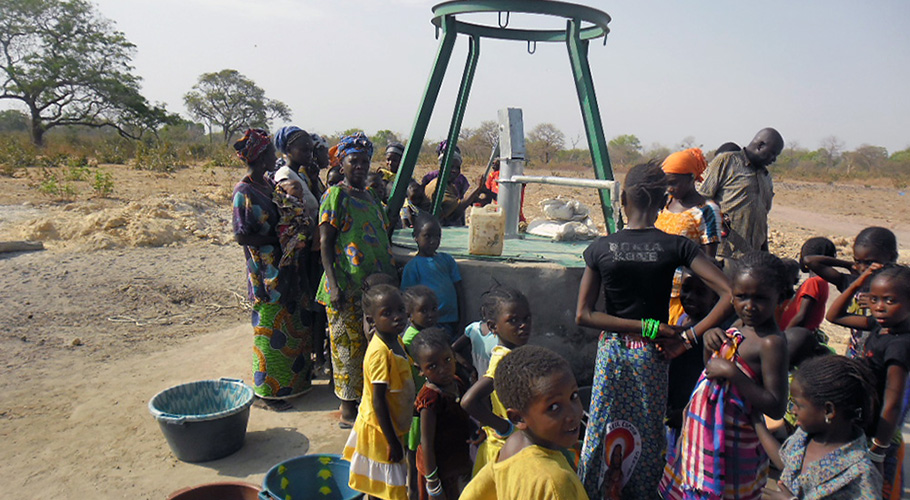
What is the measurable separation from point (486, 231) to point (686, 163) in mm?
1148

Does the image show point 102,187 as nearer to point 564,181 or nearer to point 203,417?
point 203,417

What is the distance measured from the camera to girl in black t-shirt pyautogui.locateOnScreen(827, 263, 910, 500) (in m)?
2.17

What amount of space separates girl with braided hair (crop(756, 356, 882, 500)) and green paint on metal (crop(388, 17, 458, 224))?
2.54 metres

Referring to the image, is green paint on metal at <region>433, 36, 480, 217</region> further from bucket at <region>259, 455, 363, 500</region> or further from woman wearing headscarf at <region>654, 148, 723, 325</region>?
bucket at <region>259, 455, 363, 500</region>

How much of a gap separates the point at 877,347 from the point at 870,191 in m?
25.8

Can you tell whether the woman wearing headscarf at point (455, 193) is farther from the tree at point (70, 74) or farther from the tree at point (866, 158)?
the tree at point (866, 158)

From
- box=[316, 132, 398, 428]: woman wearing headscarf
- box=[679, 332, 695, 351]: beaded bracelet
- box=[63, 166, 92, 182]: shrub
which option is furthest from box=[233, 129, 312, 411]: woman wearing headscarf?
box=[63, 166, 92, 182]: shrub

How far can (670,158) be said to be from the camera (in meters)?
3.08

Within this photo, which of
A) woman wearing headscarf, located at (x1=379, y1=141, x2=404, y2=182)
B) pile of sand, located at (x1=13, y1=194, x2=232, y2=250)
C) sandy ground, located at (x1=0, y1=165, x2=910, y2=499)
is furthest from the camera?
pile of sand, located at (x1=13, y1=194, x2=232, y2=250)

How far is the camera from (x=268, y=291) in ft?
12.0

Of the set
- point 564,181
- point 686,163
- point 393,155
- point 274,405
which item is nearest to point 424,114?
point 564,181

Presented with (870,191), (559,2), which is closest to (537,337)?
(559,2)

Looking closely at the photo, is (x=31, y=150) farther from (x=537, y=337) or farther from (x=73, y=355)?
(x=537, y=337)

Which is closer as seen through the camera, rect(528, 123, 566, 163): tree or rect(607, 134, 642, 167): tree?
rect(528, 123, 566, 163): tree
